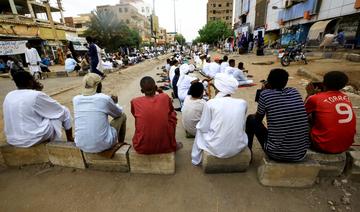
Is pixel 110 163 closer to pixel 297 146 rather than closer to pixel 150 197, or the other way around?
pixel 150 197

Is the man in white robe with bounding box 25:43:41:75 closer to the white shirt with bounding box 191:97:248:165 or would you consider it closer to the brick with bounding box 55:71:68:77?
the brick with bounding box 55:71:68:77

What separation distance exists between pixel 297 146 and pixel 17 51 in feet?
68.3

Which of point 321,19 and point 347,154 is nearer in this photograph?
point 347,154

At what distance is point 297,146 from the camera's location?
2127mm

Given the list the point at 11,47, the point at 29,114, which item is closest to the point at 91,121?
the point at 29,114

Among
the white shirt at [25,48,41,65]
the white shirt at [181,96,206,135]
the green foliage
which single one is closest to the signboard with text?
the white shirt at [25,48,41,65]

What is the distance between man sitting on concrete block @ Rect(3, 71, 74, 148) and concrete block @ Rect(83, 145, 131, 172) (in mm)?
666

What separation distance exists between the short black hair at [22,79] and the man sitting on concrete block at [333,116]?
3577 millimetres

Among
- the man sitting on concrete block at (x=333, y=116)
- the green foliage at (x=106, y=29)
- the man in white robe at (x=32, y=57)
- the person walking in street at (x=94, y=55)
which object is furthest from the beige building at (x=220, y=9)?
the man sitting on concrete block at (x=333, y=116)

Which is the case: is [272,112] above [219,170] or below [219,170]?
above

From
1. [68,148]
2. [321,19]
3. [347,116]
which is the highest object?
[321,19]

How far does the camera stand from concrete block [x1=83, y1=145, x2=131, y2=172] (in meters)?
2.62

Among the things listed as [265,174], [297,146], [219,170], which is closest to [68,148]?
[219,170]

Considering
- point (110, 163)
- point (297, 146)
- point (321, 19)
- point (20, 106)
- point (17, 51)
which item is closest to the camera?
point (297, 146)
